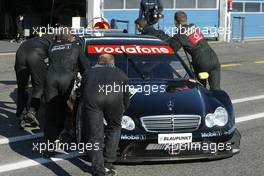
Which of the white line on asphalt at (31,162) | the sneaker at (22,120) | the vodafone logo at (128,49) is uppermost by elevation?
the vodafone logo at (128,49)

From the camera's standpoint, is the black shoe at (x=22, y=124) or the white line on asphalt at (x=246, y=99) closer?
the black shoe at (x=22, y=124)

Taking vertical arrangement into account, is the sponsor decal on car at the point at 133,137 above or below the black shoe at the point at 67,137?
above

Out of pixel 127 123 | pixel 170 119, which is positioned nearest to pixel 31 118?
pixel 127 123

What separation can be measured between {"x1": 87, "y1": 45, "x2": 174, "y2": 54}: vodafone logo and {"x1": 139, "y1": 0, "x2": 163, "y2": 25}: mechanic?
11.7 m

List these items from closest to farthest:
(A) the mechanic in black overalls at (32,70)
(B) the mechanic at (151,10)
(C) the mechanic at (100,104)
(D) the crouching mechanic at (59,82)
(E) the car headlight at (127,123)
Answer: (C) the mechanic at (100,104) → (E) the car headlight at (127,123) → (D) the crouching mechanic at (59,82) → (A) the mechanic in black overalls at (32,70) → (B) the mechanic at (151,10)

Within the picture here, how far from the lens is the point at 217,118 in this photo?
752 cm

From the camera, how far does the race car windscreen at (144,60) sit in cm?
854

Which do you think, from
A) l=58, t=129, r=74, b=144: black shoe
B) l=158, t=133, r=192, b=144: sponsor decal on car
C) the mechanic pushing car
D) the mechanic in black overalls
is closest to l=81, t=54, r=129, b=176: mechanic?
l=158, t=133, r=192, b=144: sponsor decal on car

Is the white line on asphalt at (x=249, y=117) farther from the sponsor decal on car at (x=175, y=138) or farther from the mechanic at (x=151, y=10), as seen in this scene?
the mechanic at (x=151, y=10)

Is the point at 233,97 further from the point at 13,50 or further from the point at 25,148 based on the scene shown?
the point at 13,50

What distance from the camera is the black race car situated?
23.3ft

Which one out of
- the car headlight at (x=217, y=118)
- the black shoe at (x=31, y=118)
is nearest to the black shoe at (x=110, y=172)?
the car headlight at (x=217, y=118)

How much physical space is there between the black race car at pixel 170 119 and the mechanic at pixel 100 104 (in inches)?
24.4

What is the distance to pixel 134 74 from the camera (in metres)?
8.46
